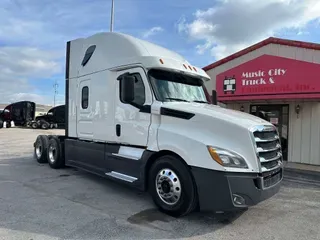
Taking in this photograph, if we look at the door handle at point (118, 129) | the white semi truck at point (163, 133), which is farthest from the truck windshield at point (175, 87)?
the door handle at point (118, 129)

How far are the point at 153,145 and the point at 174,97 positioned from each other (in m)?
1.00

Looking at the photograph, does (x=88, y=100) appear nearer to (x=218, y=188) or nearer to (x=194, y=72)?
(x=194, y=72)

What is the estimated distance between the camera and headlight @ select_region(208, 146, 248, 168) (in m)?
4.44

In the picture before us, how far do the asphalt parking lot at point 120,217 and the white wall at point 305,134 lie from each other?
4049mm

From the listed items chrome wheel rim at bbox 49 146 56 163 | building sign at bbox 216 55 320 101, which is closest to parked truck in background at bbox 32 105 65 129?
chrome wheel rim at bbox 49 146 56 163

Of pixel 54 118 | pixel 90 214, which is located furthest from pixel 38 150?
pixel 54 118

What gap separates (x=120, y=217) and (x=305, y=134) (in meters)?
8.48

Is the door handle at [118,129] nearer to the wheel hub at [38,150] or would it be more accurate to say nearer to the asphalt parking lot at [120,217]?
the asphalt parking lot at [120,217]

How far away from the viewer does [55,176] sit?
805 centimetres

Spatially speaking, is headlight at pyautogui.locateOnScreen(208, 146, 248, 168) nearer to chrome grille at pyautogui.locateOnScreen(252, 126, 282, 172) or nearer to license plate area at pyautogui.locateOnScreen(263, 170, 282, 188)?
chrome grille at pyautogui.locateOnScreen(252, 126, 282, 172)

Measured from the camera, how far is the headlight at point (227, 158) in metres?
4.44

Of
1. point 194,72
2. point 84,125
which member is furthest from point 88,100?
point 194,72

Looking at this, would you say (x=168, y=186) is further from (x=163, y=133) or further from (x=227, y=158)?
(x=227, y=158)

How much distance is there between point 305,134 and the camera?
11.0m
